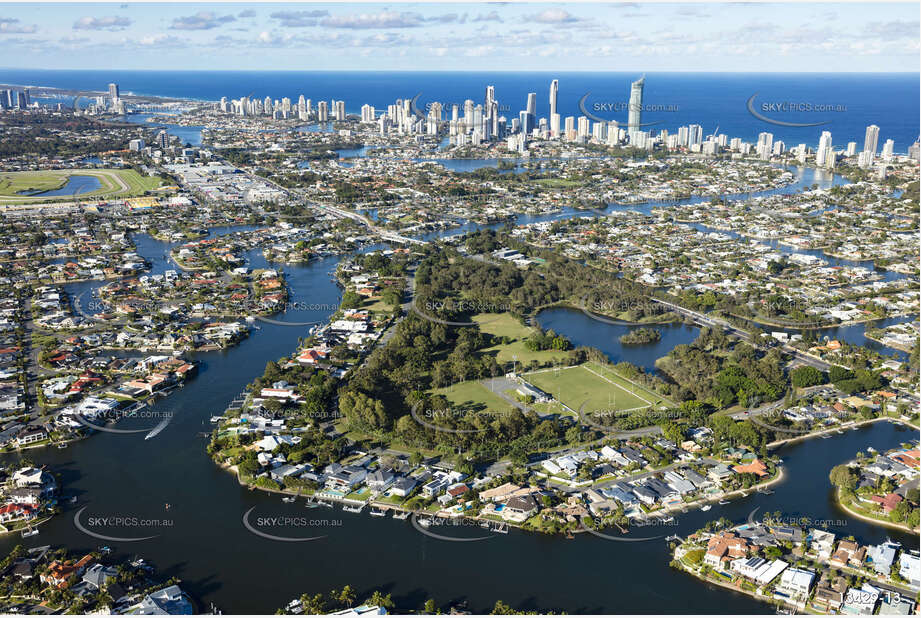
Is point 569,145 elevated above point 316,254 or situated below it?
above

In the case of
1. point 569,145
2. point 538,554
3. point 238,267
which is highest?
point 569,145

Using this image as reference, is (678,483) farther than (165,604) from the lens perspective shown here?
Yes

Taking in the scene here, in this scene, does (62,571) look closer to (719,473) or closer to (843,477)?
(719,473)

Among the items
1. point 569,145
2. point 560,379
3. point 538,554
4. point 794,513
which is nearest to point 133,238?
point 560,379

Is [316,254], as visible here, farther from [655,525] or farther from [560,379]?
[655,525]

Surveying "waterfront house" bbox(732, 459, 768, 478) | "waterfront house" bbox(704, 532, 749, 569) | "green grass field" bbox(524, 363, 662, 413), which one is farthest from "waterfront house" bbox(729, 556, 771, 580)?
"green grass field" bbox(524, 363, 662, 413)

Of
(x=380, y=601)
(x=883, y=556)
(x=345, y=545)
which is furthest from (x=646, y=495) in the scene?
(x=345, y=545)

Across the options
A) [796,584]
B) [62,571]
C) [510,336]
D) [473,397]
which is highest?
[510,336]
